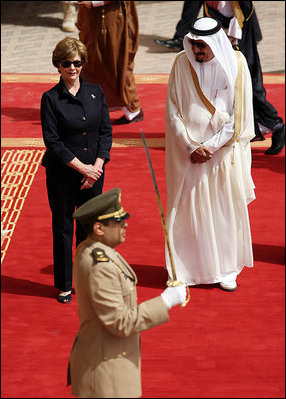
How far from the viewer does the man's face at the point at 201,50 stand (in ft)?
18.1

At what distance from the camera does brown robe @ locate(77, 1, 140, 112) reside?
337 inches

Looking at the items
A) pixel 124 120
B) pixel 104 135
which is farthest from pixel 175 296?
pixel 124 120

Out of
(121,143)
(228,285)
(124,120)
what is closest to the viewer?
(228,285)

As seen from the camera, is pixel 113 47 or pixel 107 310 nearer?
pixel 107 310

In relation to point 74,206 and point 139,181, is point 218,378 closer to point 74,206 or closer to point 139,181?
point 74,206

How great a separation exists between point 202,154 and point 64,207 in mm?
880

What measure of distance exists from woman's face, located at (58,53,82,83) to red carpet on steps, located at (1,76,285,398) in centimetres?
141

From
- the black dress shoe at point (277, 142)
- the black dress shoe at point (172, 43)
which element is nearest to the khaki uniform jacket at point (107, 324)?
the black dress shoe at point (277, 142)

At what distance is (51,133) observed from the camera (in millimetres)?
5445


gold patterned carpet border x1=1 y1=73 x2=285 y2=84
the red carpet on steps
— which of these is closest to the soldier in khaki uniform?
the red carpet on steps

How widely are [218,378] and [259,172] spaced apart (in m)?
2.99

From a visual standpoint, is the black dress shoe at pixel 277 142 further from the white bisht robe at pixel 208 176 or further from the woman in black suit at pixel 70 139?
the woman in black suit at pixel 70 139

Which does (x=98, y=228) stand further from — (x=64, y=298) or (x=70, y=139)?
(x=64, y=298)

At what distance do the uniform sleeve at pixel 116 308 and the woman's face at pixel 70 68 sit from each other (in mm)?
1839
